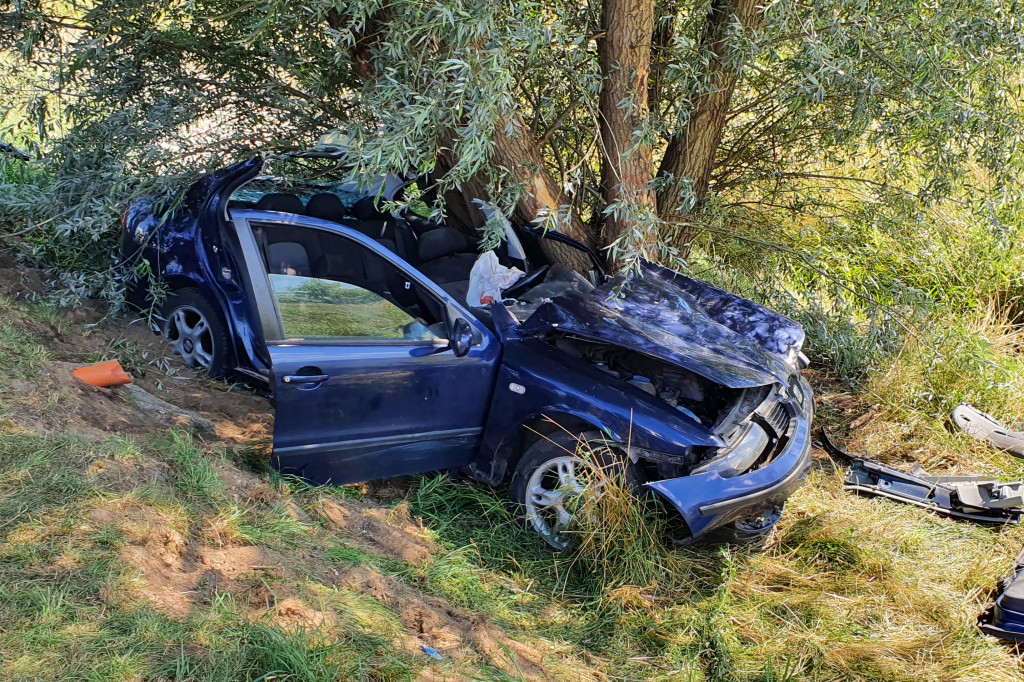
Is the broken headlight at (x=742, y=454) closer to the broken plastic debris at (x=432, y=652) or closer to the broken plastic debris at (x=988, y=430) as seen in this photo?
the broken plastic debris at (x=432, y=652)

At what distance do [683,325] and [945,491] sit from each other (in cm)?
204

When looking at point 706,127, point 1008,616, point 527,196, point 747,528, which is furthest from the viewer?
point 706,127

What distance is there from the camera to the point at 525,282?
5.26 metres

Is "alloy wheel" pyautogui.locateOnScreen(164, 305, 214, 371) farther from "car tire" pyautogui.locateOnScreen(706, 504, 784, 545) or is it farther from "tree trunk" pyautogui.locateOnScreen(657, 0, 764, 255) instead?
"tree trunk" pyautogui.locateOnScreen(657, 0, 764, 255)

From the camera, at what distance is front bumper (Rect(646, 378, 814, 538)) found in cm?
383

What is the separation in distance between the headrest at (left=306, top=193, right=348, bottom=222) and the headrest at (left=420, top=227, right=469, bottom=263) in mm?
624

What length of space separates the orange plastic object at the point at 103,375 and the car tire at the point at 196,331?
1.55 ft

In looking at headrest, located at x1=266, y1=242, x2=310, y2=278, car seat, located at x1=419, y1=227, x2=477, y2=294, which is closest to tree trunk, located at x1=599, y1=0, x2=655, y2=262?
car seat, located at x1=419, y1=227, x2=477, y2=294

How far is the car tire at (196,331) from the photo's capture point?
4.97 m

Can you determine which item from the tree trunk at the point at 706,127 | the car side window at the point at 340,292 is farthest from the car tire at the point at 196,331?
the tree trunk at the point at 706,127

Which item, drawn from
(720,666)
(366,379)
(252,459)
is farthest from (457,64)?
(720,666)

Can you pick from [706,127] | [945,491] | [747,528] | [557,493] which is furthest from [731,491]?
[706,127]

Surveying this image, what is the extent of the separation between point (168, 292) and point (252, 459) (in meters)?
1.46

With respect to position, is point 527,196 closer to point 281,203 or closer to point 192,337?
point 281,203
